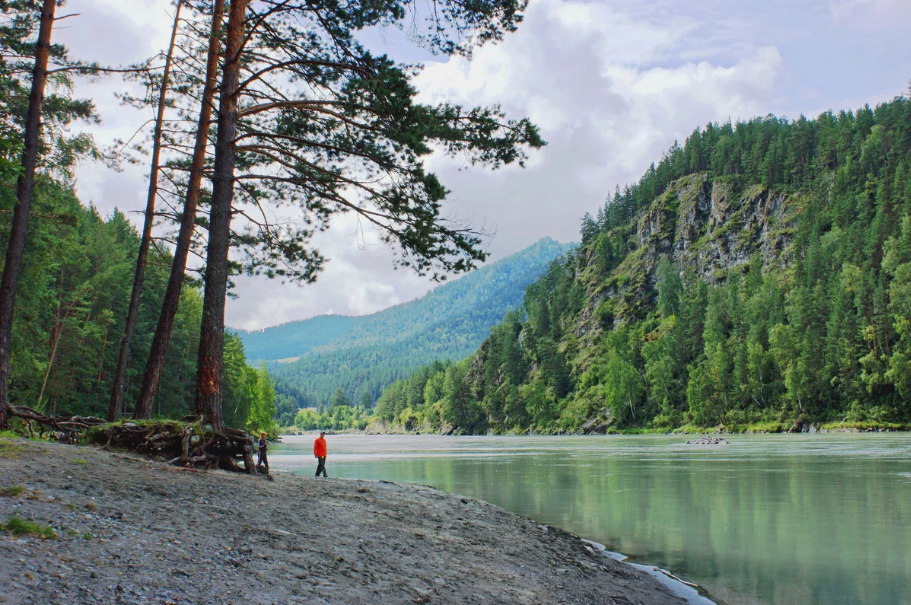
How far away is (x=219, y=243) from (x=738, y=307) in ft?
407

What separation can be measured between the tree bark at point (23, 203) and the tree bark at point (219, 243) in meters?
5.52

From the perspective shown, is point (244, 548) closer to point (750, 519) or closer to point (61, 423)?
point (61, 423)

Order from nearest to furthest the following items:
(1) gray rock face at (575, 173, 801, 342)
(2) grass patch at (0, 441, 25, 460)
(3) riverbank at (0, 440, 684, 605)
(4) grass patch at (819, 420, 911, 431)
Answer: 1. (3) riverbank at (0, 440, 684, 605)
2. (2) grass patch at (0, 441, 25, 460)
3. (4) grass patch at (819, 420, 911, 431)
4. (1) gray rock face at (575, 173, 801, 342)

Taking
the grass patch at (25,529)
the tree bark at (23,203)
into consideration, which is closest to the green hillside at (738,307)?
the tree bark at (23,203)

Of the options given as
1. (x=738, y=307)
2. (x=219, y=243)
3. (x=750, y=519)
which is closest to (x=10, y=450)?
(x=219, y=243)

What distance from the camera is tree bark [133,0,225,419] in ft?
53.3

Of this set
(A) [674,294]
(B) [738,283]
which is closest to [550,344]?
(A) [674,294]

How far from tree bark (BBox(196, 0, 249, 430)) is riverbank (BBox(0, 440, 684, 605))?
88.4 inches

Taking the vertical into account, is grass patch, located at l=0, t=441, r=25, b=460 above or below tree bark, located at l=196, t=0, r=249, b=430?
below

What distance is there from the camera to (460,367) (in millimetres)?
193000

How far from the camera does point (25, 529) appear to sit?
20.1 feet

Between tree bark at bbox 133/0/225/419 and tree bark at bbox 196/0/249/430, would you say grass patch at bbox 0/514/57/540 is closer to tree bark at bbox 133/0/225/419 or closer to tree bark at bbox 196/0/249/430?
tree bark at bbox 196/0/249/430

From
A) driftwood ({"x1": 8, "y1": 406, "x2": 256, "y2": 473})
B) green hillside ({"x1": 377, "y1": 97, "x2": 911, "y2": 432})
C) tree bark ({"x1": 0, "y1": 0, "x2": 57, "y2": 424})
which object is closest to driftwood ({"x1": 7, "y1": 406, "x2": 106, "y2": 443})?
tree bark ({"x1": 0, "y1": 0, "x2": 57, "y2": 424})

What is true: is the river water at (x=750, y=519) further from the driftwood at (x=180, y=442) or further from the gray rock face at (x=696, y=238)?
the gray rock face at (x=696, y=238)
